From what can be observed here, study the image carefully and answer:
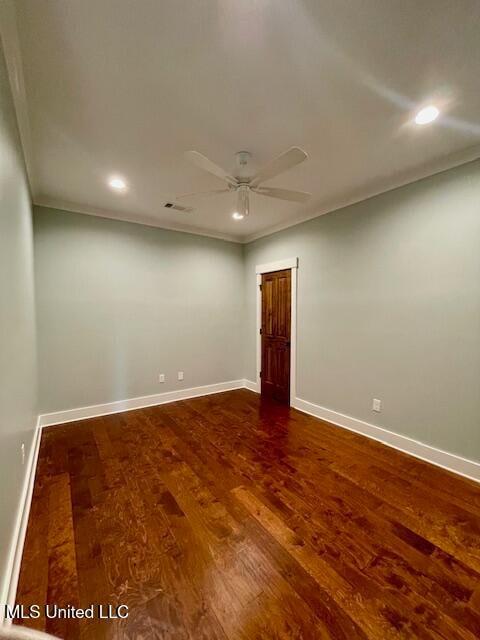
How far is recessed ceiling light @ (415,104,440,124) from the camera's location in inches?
70.0

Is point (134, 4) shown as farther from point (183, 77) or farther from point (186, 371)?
point (186, 371)

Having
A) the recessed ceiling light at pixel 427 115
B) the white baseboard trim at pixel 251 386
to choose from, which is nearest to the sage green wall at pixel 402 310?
the recessed ceiling light at pixel 427 115

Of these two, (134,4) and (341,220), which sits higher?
(134,4)

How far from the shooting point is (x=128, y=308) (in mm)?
3730

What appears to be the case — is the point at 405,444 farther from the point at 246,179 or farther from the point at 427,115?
the point at 246,179

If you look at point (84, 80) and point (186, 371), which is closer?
point (84, 80)

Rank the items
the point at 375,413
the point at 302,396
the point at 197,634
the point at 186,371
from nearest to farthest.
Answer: the point at 197,634
the point at 375,413
the point at 302,396
the point at 186,371

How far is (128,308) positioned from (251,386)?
7.59ft

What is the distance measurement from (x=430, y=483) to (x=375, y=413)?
813 millimetres

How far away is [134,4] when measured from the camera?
3.87 ft

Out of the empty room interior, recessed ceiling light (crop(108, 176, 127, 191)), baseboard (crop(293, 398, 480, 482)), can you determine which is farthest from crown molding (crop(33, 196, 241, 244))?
baseboard (crop(293, 398, 480, 482))

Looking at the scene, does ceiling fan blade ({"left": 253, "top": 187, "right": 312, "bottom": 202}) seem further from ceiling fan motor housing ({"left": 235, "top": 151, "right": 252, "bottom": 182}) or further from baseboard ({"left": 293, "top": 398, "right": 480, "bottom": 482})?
baseboard ({"left": 293, "top": 398, "right": 480, "bottom": 482})

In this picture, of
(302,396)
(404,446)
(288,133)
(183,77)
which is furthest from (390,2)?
(302,396)

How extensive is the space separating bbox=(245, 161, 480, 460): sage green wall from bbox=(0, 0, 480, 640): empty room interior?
0.07 feet
